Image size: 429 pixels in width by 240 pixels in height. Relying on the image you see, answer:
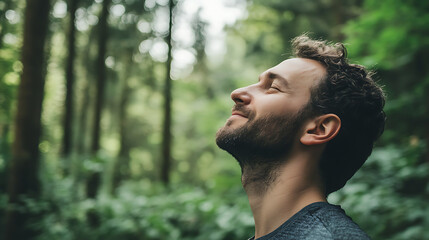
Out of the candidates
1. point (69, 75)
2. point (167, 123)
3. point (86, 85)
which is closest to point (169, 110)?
point (167, 123)

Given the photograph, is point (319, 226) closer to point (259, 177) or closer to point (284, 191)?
point (284, 191)

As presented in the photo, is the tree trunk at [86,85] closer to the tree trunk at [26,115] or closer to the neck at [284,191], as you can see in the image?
the tree trunk at [26,115]

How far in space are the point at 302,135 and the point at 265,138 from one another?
21cm

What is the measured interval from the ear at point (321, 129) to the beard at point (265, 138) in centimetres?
6

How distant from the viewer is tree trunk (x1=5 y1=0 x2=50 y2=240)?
6430 millimetres

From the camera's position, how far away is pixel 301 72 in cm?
212

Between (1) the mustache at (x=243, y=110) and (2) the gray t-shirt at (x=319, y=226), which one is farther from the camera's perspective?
(1) the mustache at (x=243, y=110)

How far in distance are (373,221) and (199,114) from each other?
12097 millimetres

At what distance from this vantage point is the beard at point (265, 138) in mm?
1962

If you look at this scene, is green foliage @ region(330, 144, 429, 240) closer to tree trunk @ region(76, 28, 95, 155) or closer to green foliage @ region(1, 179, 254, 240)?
green foliage @ region(1, 179, 254, 240)

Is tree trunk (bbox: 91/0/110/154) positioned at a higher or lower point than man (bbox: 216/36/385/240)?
higher

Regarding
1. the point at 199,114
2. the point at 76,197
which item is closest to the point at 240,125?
the point at 76,197

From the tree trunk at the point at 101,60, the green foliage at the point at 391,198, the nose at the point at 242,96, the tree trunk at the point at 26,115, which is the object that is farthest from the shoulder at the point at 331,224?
the tree trunk at the point at 101,60

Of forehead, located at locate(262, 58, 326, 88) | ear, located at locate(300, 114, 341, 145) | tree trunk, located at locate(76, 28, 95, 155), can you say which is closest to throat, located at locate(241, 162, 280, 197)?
ear, located at locate(300, 114, 341, 145)
